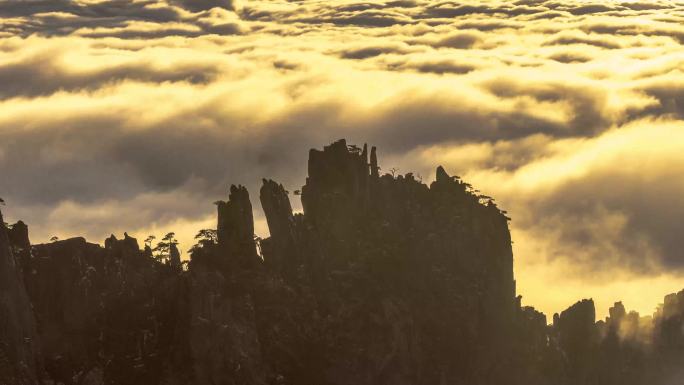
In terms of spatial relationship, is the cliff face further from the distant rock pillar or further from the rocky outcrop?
the distant rock pillar

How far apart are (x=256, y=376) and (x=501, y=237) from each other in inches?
2334

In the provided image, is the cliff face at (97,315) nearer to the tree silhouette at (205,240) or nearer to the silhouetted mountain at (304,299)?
the silhouetted mountain at (304,299)

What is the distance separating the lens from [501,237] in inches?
7697

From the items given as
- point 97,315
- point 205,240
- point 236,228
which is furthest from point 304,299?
point 97,315

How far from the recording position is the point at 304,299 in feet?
563

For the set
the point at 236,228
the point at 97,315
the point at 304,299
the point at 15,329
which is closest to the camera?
the point at 15,329

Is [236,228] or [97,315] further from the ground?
[236,228]

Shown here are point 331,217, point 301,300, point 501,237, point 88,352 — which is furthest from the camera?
point 501,237

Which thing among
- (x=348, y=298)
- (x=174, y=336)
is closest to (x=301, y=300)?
(x=348, y=298)

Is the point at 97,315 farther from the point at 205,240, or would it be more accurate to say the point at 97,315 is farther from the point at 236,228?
the point at 236,228

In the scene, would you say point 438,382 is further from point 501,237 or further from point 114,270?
point 114,270

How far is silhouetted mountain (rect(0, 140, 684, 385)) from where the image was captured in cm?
15088

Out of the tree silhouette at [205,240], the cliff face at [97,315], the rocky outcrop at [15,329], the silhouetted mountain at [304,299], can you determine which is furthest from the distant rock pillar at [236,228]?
the rocky outcrop at [15,329]

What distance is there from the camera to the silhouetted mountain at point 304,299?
495ft
